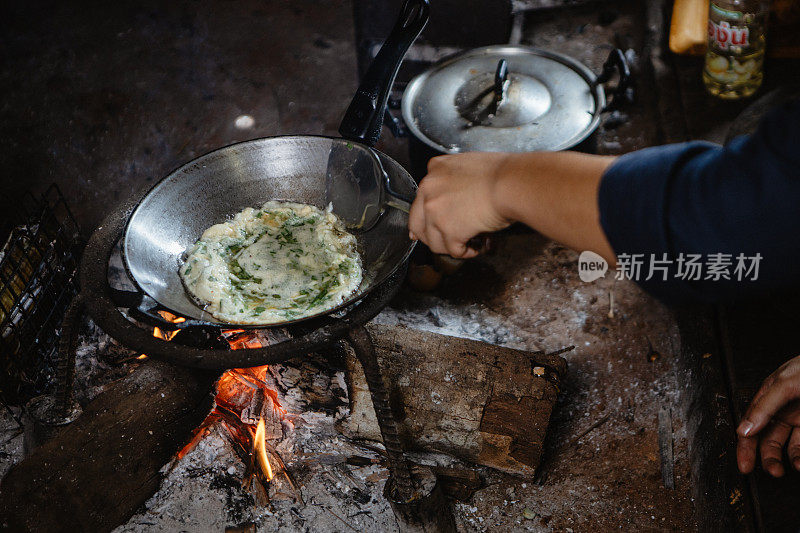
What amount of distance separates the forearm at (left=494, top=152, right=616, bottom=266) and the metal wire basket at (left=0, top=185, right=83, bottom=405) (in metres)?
2.05

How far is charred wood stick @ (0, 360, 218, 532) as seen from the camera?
2068 mm

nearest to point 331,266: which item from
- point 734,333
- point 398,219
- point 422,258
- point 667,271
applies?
point 398,219

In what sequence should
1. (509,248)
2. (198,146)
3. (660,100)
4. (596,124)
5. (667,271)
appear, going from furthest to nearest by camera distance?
(198,146), (660,100), (509,248), (596,124), (667,271)

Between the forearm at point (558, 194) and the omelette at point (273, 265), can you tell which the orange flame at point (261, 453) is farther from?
the forearm at point (558, 194)

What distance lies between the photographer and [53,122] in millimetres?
4391

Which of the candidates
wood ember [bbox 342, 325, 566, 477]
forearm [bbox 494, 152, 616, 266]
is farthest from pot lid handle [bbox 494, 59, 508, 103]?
forearm [bbox 494, 152, 616, 266]

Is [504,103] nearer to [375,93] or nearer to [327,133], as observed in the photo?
[375,93]

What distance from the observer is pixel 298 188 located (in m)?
2.43

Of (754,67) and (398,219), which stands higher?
(398,219)

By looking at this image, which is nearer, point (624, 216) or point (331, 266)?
point (624, 216)

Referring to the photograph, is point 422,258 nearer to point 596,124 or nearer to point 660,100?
point 596,124

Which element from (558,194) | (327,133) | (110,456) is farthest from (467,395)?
(327,133)

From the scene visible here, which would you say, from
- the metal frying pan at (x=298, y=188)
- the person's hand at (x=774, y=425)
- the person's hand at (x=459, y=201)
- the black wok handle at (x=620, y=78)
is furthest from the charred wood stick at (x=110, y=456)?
the black wok handle at (x=620, y=78)

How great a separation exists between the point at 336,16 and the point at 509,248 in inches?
117
